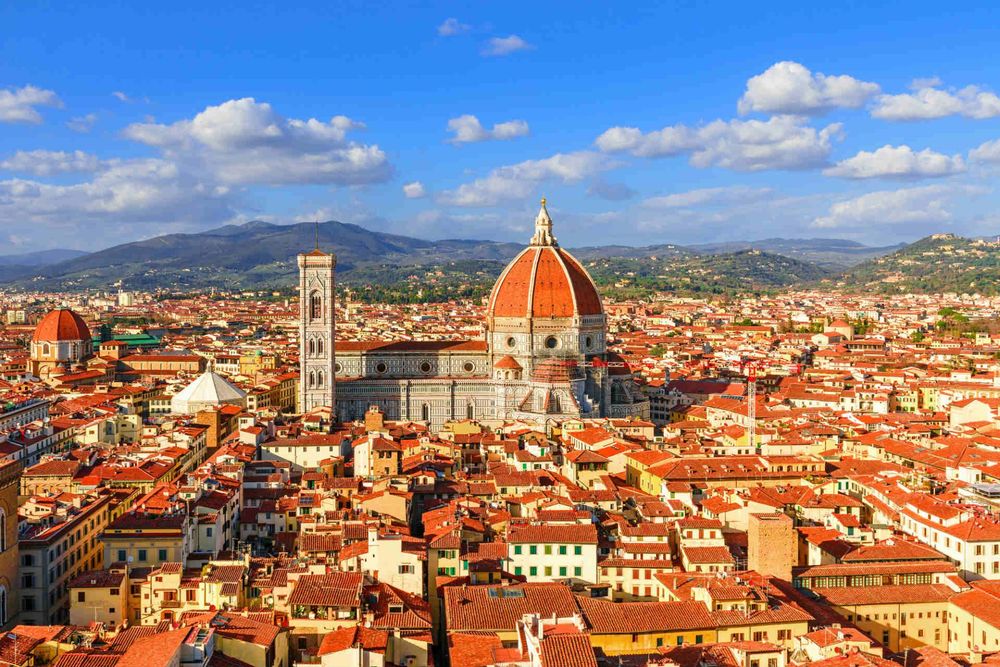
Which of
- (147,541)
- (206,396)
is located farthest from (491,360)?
(147,541)

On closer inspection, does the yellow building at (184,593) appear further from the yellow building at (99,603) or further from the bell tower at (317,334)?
the bell tower at (317,334)

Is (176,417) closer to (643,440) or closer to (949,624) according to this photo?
(643,440)

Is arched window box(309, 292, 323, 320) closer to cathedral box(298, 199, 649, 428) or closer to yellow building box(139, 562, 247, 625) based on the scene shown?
cathedral box(298, 199, 649, 428)

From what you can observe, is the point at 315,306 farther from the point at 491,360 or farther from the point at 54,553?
the point at 54,553

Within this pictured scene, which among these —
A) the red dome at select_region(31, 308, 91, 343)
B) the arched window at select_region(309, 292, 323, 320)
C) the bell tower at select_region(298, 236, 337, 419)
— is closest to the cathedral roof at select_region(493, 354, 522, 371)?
the bell tower at select_region(298, 236, 337, 419)

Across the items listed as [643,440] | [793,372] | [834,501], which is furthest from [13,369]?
[834,501]

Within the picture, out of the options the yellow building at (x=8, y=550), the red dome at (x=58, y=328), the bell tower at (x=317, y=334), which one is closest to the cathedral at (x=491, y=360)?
the bell tower at (x=317, y=334)

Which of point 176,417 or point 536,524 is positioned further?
point 176,417
